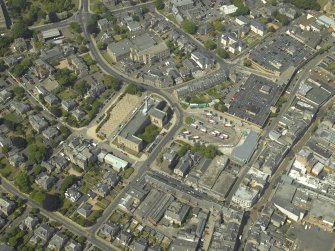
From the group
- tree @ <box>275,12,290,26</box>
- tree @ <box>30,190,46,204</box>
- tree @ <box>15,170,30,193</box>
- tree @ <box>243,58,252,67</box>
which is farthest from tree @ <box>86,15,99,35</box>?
tree @ <box>30,190,46,204</box>

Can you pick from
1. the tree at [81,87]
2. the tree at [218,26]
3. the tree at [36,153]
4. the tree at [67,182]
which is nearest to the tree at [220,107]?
the tree at [81,87]

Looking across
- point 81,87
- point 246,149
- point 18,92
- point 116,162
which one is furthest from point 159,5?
point 116,162

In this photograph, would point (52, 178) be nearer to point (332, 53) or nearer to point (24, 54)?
point (24, 54)

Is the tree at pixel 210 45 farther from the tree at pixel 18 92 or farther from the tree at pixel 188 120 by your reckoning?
the tree at pixel 18 92

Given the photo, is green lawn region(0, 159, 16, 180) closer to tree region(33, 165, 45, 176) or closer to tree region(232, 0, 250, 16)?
tree region(33, 165, 45, 176)

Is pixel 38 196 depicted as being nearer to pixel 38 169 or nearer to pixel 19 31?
pixel 38 169

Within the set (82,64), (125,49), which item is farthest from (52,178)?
(125,49)
